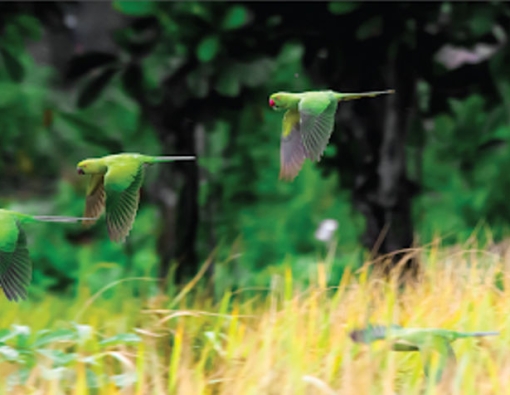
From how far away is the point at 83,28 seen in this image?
625 cm

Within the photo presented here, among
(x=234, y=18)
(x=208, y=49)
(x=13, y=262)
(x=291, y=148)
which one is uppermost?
(x=234, y=18)

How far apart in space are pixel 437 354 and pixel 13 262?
3.11 ft

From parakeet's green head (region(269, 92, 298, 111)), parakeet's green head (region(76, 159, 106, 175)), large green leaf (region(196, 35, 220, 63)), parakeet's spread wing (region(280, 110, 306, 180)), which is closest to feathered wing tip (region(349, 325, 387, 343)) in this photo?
parakeet's spread wing (region(280, 110, 306, 180))

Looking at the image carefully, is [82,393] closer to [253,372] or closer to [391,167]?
[253,372]

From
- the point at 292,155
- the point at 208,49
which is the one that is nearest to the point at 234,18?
the point at 208,49

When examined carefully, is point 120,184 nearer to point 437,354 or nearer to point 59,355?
point 59,355

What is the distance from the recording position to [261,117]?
4641mm

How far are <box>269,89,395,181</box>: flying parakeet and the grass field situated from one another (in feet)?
1.62

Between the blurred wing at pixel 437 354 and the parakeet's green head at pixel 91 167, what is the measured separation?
809mm

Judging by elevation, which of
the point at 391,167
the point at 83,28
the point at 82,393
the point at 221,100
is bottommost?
the point at 82,393

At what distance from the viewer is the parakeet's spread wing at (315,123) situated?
153cm

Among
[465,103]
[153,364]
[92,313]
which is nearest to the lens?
[153,364]

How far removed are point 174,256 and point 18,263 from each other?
9.00 feet

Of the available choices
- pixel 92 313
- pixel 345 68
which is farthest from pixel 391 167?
pixel 92 313
